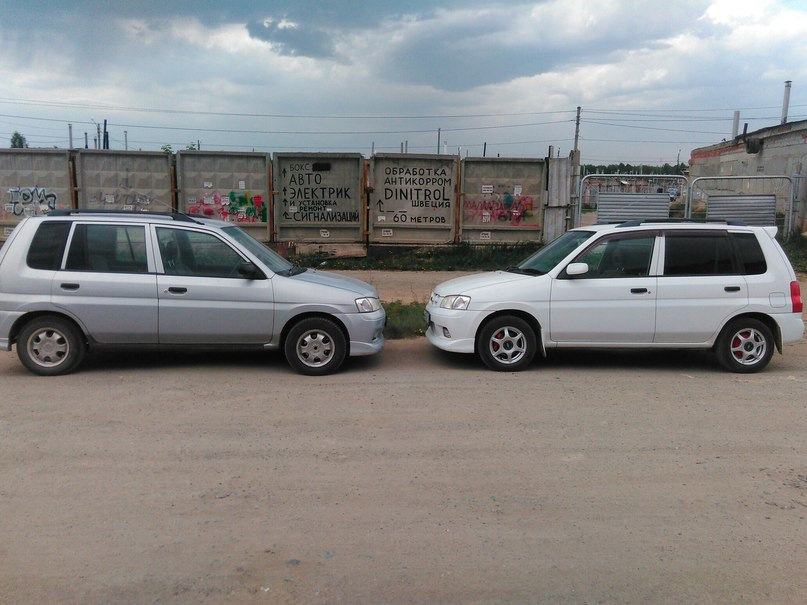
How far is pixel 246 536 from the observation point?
382 cm

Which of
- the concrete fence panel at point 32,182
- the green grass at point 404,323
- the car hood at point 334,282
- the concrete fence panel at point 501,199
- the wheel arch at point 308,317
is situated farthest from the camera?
the concrete fence panel at point 501,199

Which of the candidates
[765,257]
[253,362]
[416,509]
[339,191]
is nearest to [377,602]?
[416,509]

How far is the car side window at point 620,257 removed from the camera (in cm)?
755

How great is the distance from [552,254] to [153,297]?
179 inches

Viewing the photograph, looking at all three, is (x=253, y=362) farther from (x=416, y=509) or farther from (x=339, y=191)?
(x=339, y=191)

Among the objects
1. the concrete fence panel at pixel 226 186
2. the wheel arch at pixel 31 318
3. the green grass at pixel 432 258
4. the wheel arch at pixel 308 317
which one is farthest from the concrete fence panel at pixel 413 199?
the wheel arch at pixel 31 318

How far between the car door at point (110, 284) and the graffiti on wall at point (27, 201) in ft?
28.4

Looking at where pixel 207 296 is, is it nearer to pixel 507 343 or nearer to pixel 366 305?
pixel 366 305

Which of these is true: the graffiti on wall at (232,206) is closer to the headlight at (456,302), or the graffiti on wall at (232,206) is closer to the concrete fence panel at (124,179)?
the concrete fence panel at (124,179)

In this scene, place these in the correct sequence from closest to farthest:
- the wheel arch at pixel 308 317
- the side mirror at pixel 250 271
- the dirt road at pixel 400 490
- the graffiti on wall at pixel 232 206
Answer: the dirt road at pixel 400 490 < the side mirror at pixel 250 271 < the wheel arch at pixel 308 317 < the graffiti on wall at pixel 232 206

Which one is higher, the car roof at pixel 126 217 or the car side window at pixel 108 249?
the car roof at pixel 126 217

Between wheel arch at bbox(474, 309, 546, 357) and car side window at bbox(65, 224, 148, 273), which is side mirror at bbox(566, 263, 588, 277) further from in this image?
car side window at bbox(65, 224, 148, 273)

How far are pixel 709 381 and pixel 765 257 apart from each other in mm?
1632

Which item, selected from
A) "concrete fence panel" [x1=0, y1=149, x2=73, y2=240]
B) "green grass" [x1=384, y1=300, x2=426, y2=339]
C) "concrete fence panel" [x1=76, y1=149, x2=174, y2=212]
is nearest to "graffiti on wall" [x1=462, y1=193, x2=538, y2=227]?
"green grass" [x1=384, y1=300, x2=426, y2=339]
